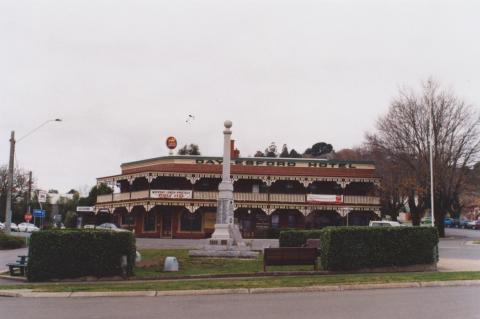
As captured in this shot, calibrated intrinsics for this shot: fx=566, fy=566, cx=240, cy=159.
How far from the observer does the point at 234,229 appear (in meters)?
28.3

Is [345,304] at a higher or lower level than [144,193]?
lower

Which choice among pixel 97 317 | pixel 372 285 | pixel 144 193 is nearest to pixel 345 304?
pixel 372 285

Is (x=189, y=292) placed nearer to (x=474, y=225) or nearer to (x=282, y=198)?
(x=282, y=198)

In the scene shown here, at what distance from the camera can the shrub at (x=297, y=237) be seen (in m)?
26.6

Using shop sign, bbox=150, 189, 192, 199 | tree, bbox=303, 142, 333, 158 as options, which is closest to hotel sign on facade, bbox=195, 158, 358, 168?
shop sign, bbox=150, 189, 192, 199

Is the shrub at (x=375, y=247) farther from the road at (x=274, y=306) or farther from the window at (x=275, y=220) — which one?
the window at (x=275, y=220)

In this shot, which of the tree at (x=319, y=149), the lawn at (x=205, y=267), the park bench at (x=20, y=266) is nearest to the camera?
the lawn at (x=205, y=267)

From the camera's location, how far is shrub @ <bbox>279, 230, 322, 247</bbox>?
2661 centimetres

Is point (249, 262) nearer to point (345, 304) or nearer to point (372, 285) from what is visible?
point (372, 285)

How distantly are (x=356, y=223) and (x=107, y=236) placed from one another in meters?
38.0

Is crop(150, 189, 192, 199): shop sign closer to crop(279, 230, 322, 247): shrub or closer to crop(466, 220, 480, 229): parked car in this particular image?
crop(279, 230, 322, 247): shrub

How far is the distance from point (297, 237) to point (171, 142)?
29.2 m

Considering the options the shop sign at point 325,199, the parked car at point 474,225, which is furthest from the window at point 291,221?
the parked car at point 474,225

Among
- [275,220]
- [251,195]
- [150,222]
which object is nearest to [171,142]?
[150,222]
